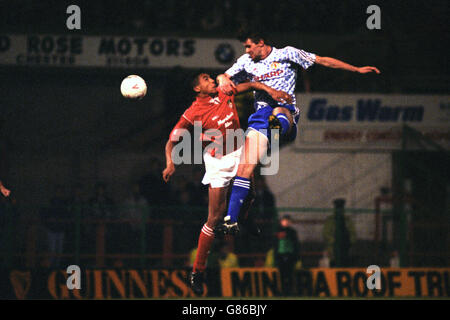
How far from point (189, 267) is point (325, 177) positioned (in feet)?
23.8

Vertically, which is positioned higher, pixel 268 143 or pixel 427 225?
pixel 268 143

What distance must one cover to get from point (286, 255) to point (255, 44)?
8.14m

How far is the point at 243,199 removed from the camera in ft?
28.5

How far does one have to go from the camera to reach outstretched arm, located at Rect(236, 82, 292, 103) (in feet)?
27.1

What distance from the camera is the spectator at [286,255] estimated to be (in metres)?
16.0

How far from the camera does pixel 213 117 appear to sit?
28.3 feet

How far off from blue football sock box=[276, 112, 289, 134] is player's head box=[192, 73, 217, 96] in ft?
2.64

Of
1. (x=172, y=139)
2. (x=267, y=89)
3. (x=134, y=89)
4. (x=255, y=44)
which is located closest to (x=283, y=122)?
(x=267, y=89)

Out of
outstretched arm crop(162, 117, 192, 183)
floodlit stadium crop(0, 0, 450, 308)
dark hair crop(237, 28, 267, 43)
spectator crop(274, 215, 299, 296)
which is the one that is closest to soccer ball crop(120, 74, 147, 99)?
outstretched arm crop(162, 117, 192, 183)
